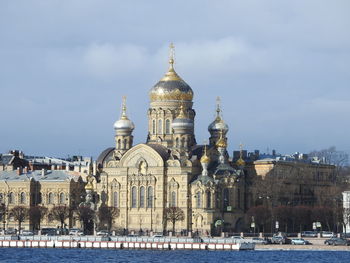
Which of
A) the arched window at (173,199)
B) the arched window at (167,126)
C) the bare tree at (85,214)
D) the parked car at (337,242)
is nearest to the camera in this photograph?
the parked car at (337,242)

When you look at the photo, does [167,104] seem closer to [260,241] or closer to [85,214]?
[85,214]

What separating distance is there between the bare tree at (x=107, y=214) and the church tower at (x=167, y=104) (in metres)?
8.64

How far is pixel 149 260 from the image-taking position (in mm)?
93438

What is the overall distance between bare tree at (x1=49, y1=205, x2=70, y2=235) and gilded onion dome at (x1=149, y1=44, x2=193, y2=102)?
558 inches

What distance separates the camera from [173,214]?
12438 centimetres

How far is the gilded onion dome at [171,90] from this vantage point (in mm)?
131625

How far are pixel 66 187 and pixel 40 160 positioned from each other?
94.7 ft

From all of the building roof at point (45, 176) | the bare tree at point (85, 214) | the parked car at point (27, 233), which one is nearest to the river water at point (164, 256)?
the parked car at point (27, 233)

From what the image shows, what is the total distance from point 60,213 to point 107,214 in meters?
4.97

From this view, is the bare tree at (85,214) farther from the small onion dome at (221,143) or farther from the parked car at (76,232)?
the small onion dome at (221,143)

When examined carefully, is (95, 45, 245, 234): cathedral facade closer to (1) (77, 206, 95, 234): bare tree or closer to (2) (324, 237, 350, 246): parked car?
(1) (77, 206, 95, 234): bare tree

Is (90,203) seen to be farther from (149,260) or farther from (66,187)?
(149,260)

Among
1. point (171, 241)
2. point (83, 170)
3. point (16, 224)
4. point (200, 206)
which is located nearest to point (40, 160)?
point (83, 170)

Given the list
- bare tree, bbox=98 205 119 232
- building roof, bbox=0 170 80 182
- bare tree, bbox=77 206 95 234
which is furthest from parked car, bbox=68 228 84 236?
building roof, bbox=0 170 80 182
